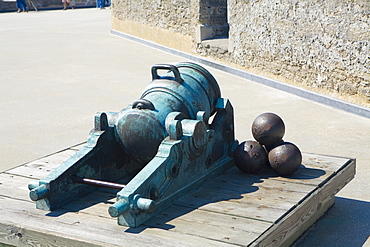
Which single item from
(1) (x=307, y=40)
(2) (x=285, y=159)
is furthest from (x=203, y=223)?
(1) (x=307, y=40)

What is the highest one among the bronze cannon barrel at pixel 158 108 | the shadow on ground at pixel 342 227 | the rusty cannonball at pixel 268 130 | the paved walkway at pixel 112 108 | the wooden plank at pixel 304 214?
the bronze cannon barrel at pixel 158 108

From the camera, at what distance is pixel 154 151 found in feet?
12.2

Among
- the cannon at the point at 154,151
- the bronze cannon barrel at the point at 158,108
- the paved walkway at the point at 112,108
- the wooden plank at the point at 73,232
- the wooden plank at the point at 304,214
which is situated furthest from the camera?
the paved walkway at the point at 112,108

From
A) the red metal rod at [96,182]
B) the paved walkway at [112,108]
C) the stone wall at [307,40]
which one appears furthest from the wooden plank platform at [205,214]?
the stone wall at [307,40]

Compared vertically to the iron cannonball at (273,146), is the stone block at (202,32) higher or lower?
lower

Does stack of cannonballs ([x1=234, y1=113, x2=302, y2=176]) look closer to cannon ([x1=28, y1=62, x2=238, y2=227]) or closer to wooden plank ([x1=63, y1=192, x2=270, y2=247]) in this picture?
cannon ([x1=28, y1=62, x2=238, y2=227])

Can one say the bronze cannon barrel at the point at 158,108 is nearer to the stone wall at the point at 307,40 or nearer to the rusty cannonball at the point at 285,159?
the rusty cannonball at the point at 285,159

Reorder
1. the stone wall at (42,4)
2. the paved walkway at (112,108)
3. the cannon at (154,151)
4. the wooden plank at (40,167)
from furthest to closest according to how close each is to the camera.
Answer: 1. the stone wall at (42,4)
2. the paved walkway at (112,108)
3. the wooden plank at (40,167)
4. the cannon at (154,151)

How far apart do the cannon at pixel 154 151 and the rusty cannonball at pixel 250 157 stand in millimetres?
120

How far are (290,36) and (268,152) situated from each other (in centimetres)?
441

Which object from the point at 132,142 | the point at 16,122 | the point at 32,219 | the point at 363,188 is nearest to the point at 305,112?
the point at 363,188

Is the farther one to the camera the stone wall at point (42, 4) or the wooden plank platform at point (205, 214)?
the stone wall at point (42, 4)

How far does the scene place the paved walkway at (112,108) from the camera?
14.6 feet

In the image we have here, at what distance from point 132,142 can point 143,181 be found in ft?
1.67
